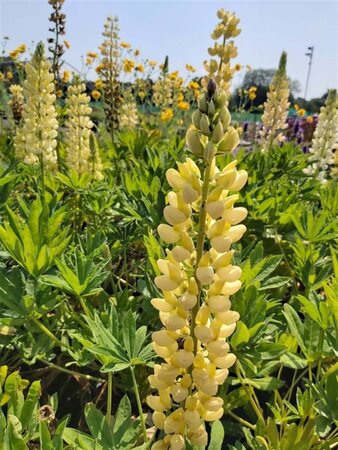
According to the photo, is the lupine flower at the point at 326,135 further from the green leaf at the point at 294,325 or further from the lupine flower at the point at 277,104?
the green leaf at the point at 294,325

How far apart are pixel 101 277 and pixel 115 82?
3.37 meters

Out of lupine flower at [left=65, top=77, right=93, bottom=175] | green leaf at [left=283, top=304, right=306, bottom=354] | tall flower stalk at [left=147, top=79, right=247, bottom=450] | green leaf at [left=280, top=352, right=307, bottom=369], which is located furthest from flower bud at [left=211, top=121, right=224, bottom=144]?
lupine flower at [left=65, top=77, right=93, bottom=175]

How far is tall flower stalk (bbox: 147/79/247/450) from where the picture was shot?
3.25 ft

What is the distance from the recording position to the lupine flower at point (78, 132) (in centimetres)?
322

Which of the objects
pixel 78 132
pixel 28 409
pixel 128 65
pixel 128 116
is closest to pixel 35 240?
pixel 28 409

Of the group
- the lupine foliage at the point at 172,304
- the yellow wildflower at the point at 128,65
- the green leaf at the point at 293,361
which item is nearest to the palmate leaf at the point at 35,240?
the lupine foliage at the point at 172,304

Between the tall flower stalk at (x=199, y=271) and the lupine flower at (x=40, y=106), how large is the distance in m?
1.91

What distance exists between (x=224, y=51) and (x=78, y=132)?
3.40 feet

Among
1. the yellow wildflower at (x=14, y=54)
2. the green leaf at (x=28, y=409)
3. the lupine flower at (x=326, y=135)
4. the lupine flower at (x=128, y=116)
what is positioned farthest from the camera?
the yellow wildflower at (x=14, y=54)

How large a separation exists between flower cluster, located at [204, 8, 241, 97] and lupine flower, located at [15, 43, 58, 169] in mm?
917

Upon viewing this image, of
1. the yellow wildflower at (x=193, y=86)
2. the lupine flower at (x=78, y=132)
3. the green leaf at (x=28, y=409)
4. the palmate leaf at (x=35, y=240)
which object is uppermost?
the yellow wildflower at (x=193, y=86)

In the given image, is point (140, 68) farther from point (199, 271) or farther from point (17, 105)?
point (199, 271)

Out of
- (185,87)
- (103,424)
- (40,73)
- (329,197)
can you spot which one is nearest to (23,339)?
(103,424)

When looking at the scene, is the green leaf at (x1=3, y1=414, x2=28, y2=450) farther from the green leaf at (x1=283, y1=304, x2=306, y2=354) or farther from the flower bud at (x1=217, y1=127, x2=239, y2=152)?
the green leaf at (x1=283, y1=304, x2=306, y2=354)
